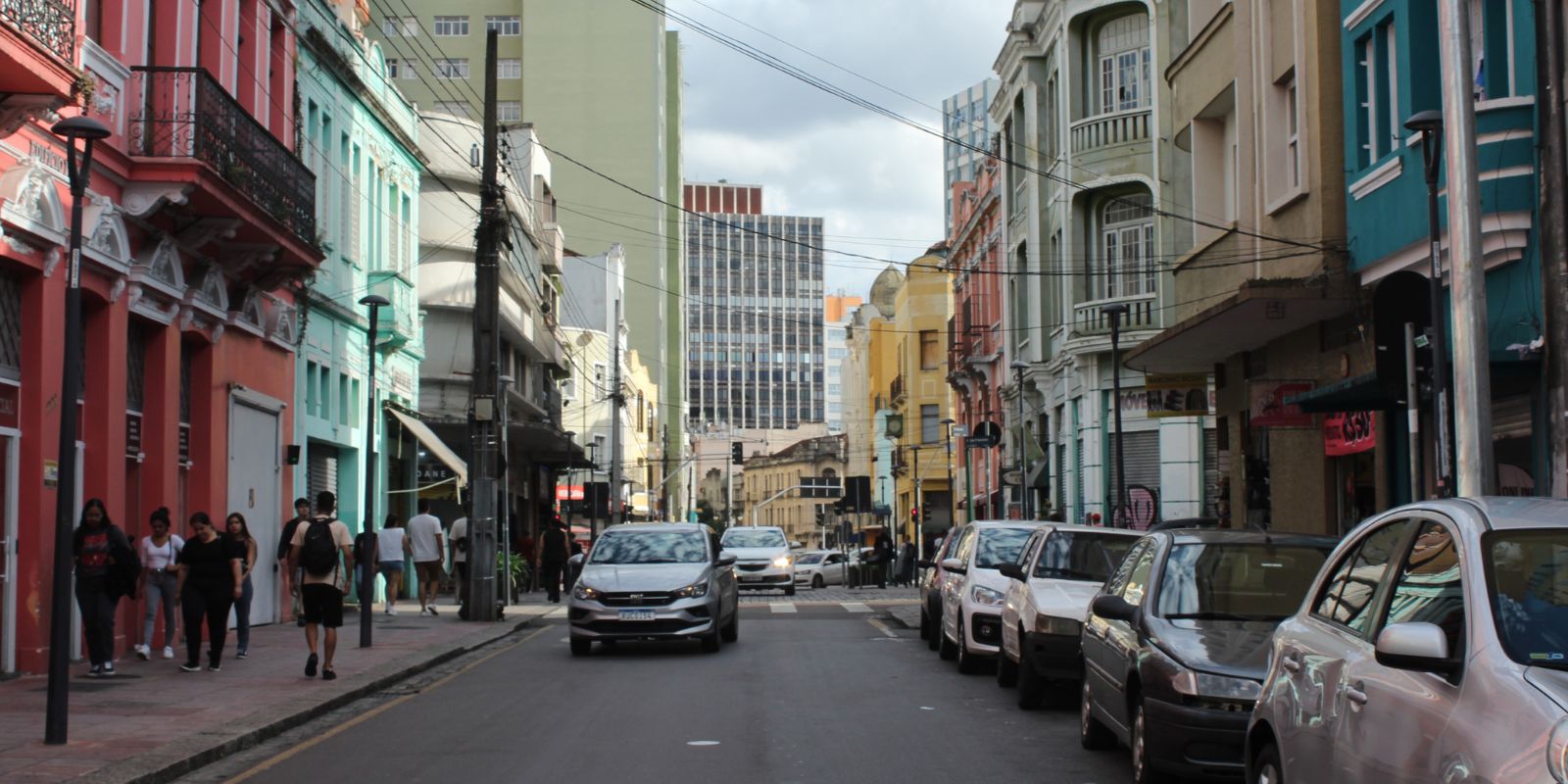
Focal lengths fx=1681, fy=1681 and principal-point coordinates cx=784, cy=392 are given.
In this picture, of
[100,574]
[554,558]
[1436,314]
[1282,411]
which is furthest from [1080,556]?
[554,558]

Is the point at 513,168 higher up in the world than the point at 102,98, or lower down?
higher up

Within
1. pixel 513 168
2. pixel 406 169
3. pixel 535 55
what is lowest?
pixel 406 169

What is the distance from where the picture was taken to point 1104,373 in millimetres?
36719

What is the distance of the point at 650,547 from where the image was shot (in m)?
22.0

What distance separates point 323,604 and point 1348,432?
11833mm

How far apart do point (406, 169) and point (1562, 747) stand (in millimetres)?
34953

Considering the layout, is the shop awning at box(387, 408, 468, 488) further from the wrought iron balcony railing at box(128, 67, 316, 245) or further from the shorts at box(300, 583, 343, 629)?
the shorts at box(300, 583, 343, 629)

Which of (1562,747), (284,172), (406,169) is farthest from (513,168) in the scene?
(1562,747)

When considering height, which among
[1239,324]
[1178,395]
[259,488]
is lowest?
[259,488]

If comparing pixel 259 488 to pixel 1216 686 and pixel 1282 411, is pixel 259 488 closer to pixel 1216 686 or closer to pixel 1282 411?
pixel 1282 411

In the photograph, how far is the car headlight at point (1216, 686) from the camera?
353 inches

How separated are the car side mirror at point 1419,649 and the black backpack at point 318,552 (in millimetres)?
12852

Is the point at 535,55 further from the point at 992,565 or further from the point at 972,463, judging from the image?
the point at 992,565

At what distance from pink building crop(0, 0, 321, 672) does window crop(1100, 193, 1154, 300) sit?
17699 millimetres
